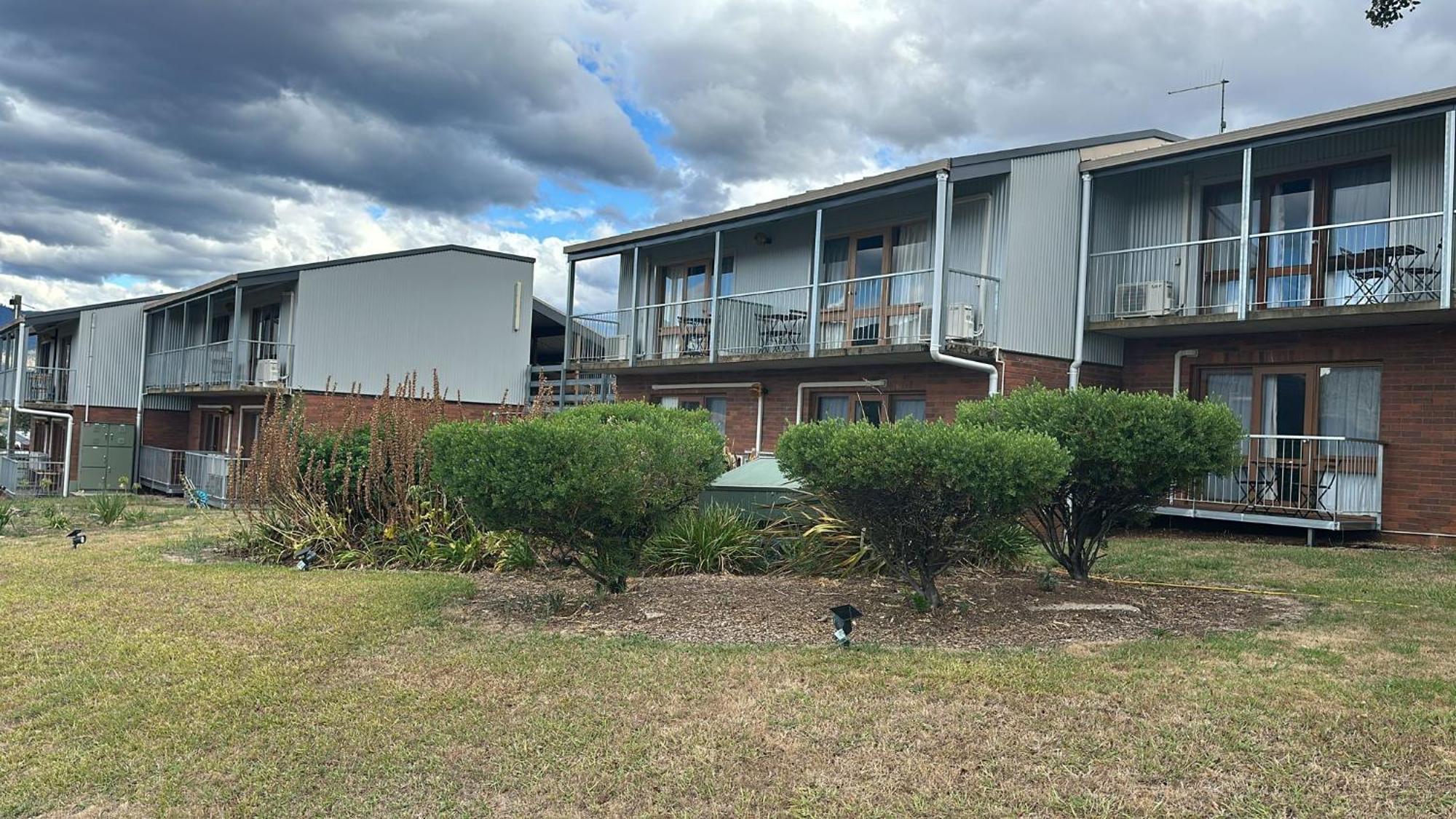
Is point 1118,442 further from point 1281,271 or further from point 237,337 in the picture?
point 237,337

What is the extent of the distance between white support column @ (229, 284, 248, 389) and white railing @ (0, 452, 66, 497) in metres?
5.59

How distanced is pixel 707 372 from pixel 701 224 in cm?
262

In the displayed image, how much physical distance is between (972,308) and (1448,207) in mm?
5319

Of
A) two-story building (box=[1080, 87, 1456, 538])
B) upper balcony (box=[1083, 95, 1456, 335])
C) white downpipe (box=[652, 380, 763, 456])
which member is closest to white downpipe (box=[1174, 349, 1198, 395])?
two-story building (box=[1080, 87, 1456, 538])

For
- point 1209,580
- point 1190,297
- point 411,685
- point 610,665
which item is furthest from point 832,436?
point 1190,297

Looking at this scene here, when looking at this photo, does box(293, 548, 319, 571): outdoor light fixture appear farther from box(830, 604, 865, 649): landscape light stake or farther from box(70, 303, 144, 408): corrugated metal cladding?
box(70, 303, 144, 408): corrugated metal cladding

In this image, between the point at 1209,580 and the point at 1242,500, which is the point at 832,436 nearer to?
the point at 1209,580

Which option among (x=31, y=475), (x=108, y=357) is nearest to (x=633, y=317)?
(x=108, y=357)

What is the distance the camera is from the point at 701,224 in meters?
17.7

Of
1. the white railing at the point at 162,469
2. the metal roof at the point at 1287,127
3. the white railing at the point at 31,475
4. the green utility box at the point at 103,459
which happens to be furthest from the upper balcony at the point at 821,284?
→ the white railing at the point at 31,475

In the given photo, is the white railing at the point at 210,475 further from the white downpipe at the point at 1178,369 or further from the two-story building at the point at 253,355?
the white downpipe at the point at 1178,369

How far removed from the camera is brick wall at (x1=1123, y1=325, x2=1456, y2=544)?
459 inches

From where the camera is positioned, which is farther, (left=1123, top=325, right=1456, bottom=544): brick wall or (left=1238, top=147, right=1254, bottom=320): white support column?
(left=1238, top=147, right=1254, bottom=320): white support column

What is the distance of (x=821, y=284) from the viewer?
49.6 feet
